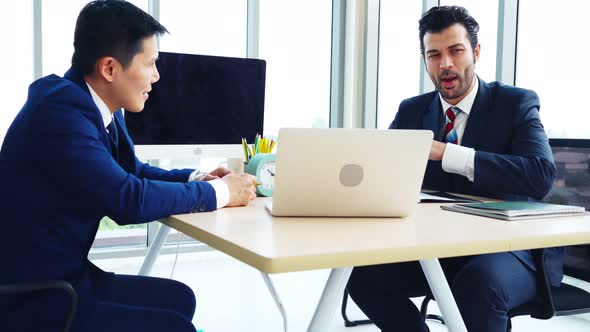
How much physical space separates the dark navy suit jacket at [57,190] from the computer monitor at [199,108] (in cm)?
84

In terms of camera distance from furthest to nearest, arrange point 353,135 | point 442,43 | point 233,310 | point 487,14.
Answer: point 487,14 < point 233,310 < point 442,43 < point 353,135

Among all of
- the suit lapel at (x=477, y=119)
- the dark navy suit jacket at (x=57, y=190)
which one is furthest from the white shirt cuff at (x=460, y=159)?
the dark navy suit jacket at (x=57, y=190)

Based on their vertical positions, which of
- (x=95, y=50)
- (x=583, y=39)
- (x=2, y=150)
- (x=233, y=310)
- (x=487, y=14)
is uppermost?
(x=487, y=14)

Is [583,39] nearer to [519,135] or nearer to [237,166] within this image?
[519,135]

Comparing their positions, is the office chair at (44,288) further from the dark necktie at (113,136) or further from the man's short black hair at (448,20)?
the man's short black hair at (448,20)

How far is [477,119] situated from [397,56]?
2.34 m

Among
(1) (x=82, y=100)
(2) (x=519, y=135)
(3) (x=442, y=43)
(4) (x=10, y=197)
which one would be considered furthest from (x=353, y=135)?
(3) (x=442, y=43)

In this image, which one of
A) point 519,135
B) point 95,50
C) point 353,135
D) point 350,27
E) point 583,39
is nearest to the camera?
point 353,135

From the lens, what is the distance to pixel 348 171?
110cm

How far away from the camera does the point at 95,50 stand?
1223 mm

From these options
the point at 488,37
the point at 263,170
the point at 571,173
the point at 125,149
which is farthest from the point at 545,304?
the point at 488,37

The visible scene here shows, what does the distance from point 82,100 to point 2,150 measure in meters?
0.20

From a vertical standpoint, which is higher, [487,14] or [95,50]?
[487,14]

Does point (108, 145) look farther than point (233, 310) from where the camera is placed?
No
